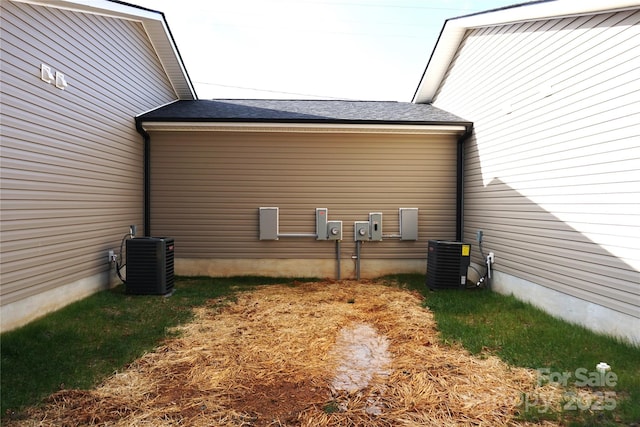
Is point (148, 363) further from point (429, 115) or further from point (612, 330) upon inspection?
point (429, 115)

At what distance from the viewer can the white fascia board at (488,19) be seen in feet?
13.2

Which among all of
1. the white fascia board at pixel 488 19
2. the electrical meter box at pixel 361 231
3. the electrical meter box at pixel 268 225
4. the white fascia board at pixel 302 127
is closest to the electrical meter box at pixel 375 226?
the electrical meter box at pixel 361 231

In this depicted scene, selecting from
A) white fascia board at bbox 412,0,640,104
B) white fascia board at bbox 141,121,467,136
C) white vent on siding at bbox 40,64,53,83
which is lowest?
white fascia board at bbox 141,121,467,136

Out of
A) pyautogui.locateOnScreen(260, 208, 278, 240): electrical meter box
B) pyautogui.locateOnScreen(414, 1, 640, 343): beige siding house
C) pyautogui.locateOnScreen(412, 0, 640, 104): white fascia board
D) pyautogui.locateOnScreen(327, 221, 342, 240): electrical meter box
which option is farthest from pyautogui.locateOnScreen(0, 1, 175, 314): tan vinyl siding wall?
pyautogui.locateOnScreen(414, 1, 640, 343): beige siding house

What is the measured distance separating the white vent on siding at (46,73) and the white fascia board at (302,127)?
2.43m

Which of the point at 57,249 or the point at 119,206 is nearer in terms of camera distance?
the point at 57,249

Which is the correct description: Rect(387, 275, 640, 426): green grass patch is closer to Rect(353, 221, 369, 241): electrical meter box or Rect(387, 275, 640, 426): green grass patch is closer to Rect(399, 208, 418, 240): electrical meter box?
Rect(399, 208, 418, 240): electrical meter box

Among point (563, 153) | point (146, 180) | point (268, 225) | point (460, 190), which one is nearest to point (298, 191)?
point (268, 225)

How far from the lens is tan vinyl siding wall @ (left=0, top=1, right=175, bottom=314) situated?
399cm

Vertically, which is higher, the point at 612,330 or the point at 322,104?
the point at 322,104

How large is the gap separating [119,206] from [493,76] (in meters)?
7.25

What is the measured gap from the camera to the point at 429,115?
7879 mm

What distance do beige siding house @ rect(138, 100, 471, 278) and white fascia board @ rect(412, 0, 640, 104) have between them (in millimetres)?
1558

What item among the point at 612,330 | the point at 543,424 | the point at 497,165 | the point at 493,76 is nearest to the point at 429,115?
the point at 493,76
